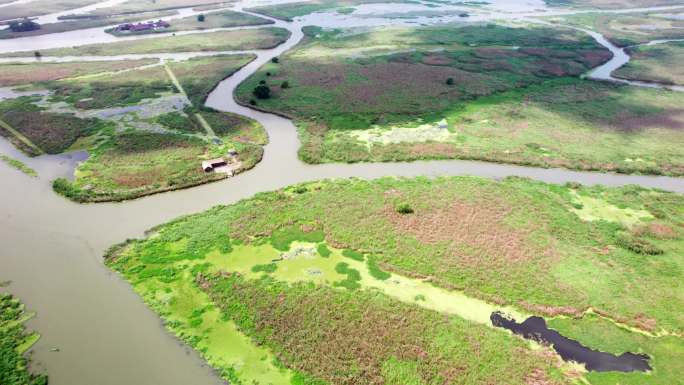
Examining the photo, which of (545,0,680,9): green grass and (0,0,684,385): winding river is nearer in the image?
(0,0,684,385): winding river

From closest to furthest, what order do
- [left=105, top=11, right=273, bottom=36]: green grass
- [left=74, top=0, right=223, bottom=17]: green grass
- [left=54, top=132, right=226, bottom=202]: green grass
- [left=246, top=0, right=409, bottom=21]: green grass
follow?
[left=54, top=132, right=226, bottom=202]: green grass, [left=105, top=11, right=273, bottom=36]: green grass, [left=246, top=0, right=409, bottom=21]: green grass, [left=74, top=0, right=223, bottom=17]: green grass

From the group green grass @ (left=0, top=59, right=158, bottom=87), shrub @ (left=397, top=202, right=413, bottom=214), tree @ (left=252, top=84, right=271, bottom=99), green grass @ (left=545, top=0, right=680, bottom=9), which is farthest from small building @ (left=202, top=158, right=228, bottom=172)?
green grass @ (left=545, top=0, right=680, bottom=9)

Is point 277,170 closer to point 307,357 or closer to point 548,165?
point 307,357

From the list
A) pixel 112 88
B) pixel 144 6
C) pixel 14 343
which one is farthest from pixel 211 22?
pixel 14 343

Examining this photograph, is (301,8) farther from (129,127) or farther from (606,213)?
(606,213)

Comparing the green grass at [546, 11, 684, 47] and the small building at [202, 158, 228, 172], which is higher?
the green grass at [546, 11, 684, 47]

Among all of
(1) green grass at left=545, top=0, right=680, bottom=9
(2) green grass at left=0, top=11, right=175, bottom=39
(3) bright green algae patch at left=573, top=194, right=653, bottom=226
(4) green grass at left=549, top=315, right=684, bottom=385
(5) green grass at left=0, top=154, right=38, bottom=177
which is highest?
(1) green grass at left=545, top=0, right=680, bottom=9

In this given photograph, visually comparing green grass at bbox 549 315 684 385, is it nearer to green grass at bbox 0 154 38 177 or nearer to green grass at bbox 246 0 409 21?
green grass at bbox 0 154 38 177

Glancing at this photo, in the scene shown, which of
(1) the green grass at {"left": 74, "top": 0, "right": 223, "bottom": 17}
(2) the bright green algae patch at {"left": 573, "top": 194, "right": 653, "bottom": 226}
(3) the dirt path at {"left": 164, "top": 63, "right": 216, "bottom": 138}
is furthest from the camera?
(1) the green grass at {"left": 74, "top": 0, "right": 223, "bottom": 17}
